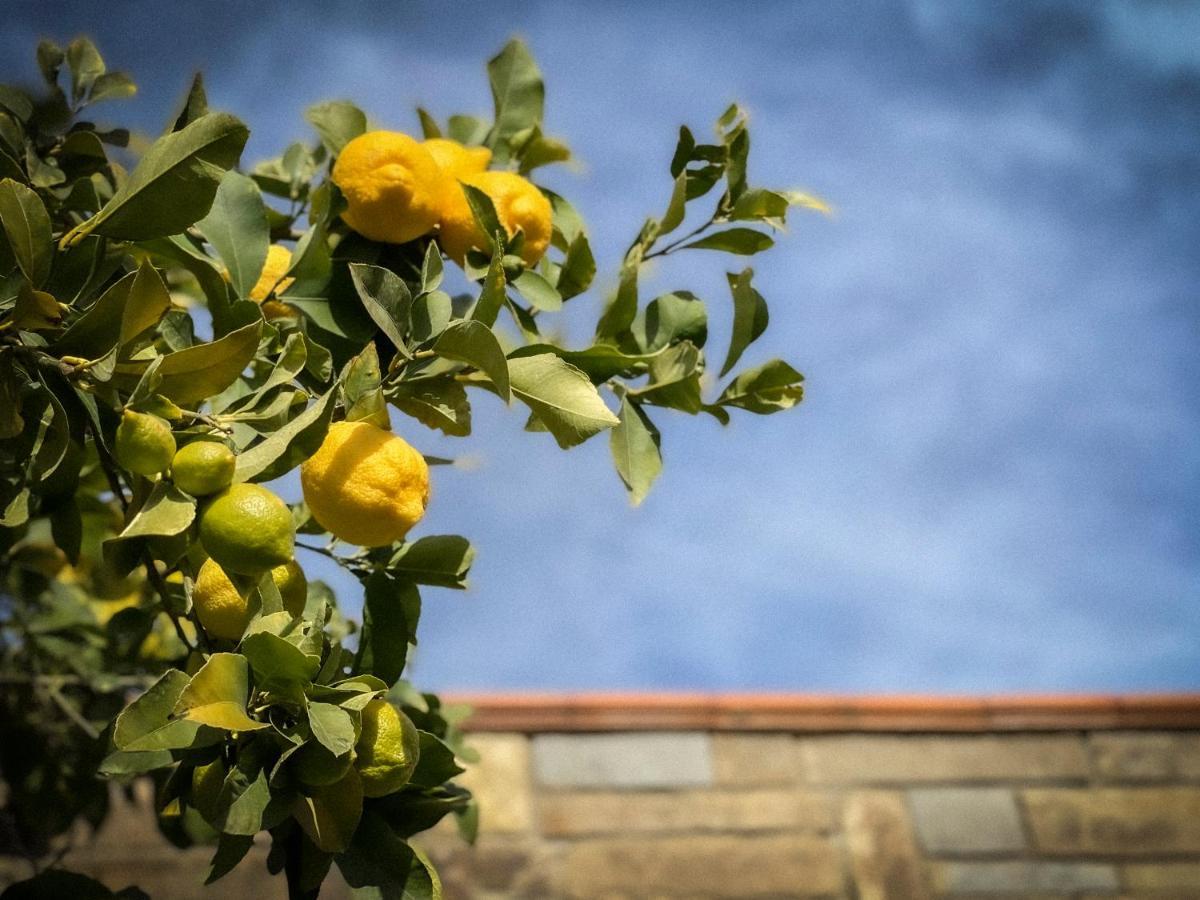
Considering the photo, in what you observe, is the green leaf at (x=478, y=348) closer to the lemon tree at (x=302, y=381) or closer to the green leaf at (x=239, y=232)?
the lemon tree at (x=302, y=381)

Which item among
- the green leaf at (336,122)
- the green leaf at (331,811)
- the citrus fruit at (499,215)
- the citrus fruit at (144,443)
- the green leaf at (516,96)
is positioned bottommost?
the green leaf at (331,811)

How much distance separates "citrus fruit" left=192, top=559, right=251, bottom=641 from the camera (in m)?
0.69

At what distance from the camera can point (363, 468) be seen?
0.70 m

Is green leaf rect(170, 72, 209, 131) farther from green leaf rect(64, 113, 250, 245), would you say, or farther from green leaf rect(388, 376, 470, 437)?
green leaf rect(388, 376, 470, 437)

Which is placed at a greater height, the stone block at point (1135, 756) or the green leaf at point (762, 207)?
the green leaf at point (762, 207)

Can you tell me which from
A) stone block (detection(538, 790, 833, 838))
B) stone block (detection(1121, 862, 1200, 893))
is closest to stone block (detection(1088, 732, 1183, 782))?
stone block (detection(1121, 862, 1200, 893))

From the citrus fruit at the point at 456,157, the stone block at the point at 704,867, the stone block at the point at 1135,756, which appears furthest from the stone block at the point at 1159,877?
the citrus fruit at the point at 456,157

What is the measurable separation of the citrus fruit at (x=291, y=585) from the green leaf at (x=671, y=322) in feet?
0.94

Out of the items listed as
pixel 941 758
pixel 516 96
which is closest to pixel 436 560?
pixel 516 96

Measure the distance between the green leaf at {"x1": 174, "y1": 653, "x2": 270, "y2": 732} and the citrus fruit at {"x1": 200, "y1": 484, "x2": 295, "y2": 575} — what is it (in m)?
0.05

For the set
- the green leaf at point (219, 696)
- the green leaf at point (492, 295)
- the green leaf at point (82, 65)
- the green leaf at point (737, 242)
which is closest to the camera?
the green leaf at point (219, 696)

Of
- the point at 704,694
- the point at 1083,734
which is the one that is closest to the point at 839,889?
the point at 704,694

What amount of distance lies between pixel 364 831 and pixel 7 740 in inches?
35.9

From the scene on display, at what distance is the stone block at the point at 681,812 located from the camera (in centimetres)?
237
